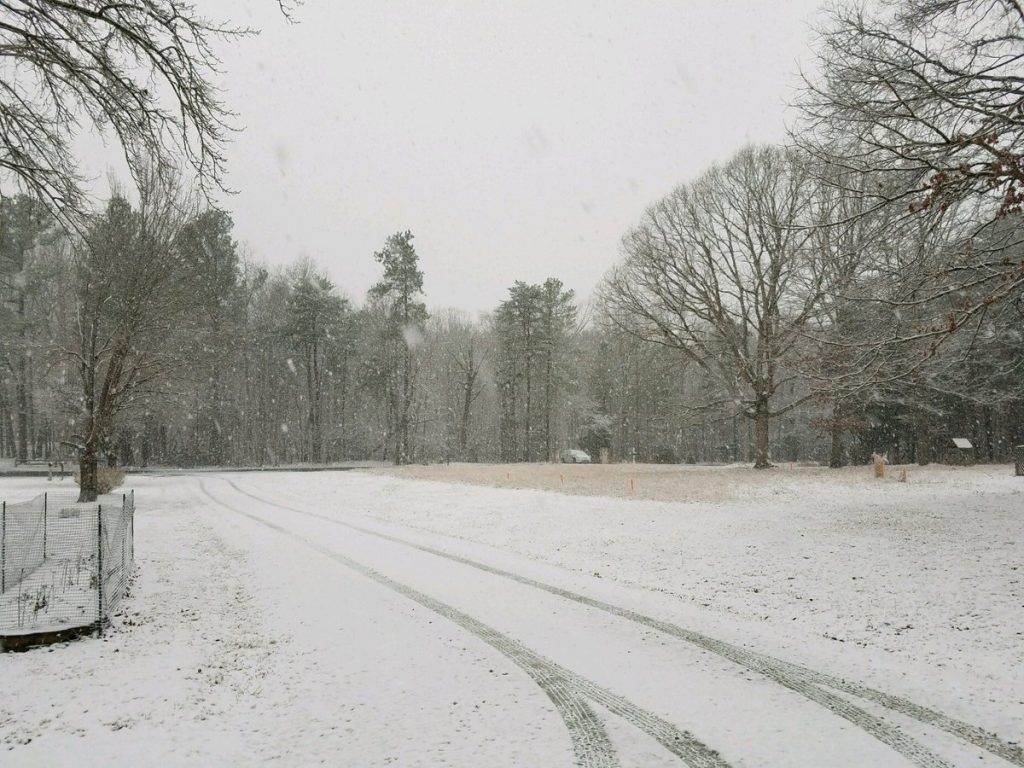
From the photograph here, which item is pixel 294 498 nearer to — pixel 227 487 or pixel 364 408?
pixel 227 487

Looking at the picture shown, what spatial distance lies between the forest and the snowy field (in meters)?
3.41

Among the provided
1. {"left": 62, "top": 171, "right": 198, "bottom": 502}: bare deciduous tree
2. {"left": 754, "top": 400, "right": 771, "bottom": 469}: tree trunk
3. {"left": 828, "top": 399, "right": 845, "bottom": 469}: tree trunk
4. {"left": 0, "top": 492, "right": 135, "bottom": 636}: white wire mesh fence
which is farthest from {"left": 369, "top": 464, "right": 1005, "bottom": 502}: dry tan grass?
{"left": 0, "top": 492, "right": 135, "bottom": 636}: white wire mesh fence

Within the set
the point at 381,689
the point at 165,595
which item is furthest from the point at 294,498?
the point at 381,689

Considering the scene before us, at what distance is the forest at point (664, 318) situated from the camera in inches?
396

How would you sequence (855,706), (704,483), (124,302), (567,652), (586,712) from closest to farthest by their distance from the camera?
(586,712) < (855,706) < (567,652) < (124,302) < (704,483)

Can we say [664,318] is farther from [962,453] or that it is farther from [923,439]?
[962,453]

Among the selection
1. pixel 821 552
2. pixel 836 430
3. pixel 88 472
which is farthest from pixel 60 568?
pixel 836 430

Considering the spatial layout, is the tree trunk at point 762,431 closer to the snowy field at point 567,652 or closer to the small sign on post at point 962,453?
the small sign on post at point 962,453

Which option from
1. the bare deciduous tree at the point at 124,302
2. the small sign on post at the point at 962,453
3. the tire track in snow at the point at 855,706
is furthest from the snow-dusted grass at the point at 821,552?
the bare deciduous tree at the point at 124,302

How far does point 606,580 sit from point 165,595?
6.93 m

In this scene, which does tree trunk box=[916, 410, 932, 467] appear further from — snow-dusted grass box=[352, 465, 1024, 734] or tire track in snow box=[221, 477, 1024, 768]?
tire track in snow box=[221, 477, 1024, 768]

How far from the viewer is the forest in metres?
10.1

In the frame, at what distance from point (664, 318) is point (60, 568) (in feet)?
84.4

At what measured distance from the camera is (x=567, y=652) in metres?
6.64
